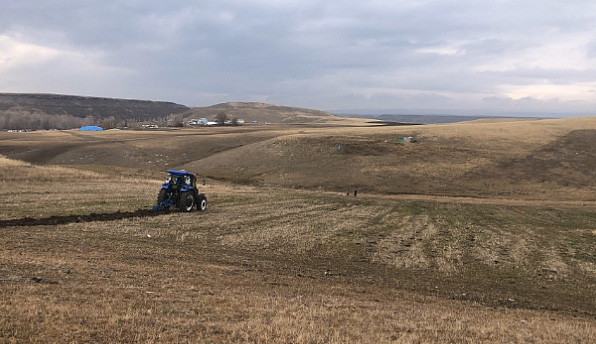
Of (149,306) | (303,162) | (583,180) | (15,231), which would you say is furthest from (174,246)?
(583,180)

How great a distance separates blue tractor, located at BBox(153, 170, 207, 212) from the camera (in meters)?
27.4

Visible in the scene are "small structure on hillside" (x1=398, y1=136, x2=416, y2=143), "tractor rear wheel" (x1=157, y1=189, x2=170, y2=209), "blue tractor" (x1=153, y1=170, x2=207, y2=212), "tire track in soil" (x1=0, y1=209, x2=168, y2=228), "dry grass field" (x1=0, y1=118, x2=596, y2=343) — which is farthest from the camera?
"small structure on hillside" (x1=398, y1=136, x2=416, y2=143)

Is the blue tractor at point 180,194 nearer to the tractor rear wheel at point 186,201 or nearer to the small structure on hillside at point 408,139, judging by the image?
the tractor rear wheel at point 186,201

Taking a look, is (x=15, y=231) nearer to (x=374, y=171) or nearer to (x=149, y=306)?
(x=149, y=306)

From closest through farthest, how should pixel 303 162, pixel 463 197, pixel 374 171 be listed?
pixel 463 197 < pixel 374 171 < pixel 303 162

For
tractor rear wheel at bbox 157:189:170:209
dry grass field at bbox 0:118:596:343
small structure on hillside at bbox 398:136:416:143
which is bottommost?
dry grass field at bbox 0:118:596:343

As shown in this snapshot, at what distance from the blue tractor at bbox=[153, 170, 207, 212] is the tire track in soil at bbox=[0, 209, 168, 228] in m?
0.87

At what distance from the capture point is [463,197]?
4881 cm

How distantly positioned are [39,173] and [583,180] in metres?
60.3

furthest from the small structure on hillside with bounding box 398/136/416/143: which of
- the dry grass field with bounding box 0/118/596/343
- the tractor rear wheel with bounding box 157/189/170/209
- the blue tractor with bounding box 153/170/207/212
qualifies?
the tractor rear wheel with bounding box 157/189/170/209

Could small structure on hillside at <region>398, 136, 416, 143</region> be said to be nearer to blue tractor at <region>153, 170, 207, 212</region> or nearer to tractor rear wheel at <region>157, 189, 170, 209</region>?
blue tractor at <region>153, 170, 207, 212</region>

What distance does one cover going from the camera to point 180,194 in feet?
91.6

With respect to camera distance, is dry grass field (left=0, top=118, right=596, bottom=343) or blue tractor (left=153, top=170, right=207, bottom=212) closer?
dry grass field (left=0, top=118, right=596, bottom=343)

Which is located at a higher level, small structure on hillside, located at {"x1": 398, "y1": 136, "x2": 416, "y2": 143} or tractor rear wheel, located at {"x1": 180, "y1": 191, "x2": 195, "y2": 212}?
small structure on hillside, located at {"x1": 398, "y1": 136, "x2": 416, "y2": 143}
